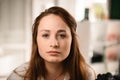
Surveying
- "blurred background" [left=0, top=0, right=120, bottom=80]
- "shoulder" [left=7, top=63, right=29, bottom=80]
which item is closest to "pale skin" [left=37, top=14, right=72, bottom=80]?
"shoulder" [left=7, top=63, right=29, bottom=80]

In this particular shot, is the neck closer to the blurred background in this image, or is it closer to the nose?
the nose

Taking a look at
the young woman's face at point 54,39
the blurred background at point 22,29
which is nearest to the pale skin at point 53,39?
the young woman's face at point 54,39

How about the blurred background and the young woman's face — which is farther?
the blurred background

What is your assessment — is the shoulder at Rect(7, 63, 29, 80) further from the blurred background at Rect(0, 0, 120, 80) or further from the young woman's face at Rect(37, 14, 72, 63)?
the blurred background at Rect(0, 0, 120, 80)

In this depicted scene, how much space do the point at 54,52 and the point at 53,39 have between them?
0.14 feet

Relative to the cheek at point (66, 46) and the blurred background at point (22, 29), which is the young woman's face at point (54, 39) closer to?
the cheek at point (66, 46)

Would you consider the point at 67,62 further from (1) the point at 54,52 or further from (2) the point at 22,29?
(2) the point at 22,29

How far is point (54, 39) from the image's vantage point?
2.46 ft

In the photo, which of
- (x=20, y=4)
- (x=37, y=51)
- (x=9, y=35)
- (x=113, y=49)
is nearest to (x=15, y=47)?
(x=9, y=35)

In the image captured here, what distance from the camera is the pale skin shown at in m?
0.75

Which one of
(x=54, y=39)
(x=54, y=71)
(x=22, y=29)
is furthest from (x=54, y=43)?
(x=22, y=29)

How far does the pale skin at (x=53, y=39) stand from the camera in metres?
0.75

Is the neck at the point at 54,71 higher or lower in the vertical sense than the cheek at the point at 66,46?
lower

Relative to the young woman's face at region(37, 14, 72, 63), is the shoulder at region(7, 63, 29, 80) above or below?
below
